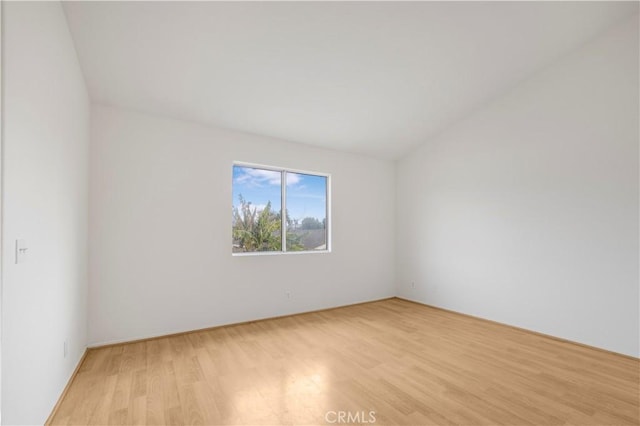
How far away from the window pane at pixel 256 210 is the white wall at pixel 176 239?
0.22m

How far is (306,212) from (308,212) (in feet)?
0.13

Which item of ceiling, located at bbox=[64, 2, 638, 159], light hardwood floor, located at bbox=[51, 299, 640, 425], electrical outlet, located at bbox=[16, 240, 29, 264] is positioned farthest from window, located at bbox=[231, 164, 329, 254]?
electrical outlet, located at bbox=[16, 240, 29, 264]

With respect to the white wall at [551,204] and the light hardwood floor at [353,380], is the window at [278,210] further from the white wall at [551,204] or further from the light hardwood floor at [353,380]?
the white wall at [551,204]

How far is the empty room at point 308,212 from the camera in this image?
2010 millimetres

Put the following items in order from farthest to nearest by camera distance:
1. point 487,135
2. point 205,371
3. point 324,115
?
point 487,135
point 324,115
point 205,371

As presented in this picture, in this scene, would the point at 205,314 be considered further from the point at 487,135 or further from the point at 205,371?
the point at 487,135

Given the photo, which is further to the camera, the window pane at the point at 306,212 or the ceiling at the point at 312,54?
the window pane at the point at 306,212

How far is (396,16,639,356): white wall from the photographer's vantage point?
10.4ft

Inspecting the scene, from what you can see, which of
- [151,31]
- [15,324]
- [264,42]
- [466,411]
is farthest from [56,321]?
[466,411]

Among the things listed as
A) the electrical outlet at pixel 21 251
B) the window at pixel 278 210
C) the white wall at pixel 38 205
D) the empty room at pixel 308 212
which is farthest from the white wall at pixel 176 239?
the electrical outlet at pixel 21 251

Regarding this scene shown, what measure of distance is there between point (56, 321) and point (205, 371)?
1.19 m

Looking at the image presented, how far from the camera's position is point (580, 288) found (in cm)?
343

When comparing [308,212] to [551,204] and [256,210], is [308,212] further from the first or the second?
[551,204]

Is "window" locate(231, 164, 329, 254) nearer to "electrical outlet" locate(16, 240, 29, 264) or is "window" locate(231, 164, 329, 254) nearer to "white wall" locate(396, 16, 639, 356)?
"white wall" locate(396, 16, 639, 356)
